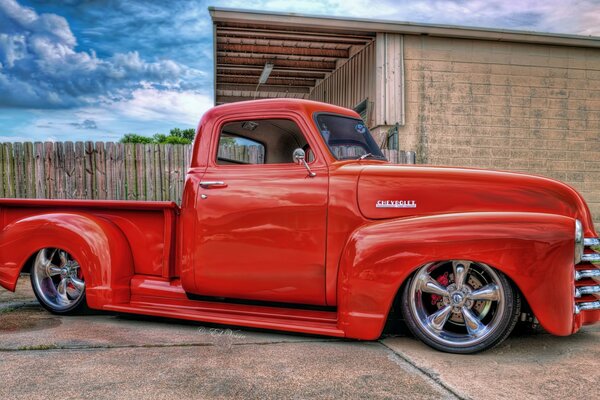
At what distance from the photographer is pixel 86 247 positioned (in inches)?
179

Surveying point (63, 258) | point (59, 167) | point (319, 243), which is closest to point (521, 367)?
point (319, 243)

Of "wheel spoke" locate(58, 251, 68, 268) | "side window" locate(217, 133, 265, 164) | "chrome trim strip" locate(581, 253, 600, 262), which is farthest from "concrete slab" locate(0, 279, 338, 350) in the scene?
"chrome trim strip" locate(581, 253, 600, 262)

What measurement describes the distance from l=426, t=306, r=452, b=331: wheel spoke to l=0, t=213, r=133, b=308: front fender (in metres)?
2.63

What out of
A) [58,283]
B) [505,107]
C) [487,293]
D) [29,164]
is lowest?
[58,283]

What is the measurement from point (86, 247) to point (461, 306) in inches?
123

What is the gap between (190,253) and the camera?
436cm

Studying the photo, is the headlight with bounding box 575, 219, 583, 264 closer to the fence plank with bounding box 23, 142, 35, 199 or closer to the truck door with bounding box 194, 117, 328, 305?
the truck door with bounding box 194, 117, 328, 305

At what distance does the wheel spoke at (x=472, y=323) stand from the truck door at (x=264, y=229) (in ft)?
3.37

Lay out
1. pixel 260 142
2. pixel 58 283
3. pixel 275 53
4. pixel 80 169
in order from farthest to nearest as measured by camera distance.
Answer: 1. pixel 275 53
2. pixel 80 169
3. pixel 58 283
4. pixel 260 142

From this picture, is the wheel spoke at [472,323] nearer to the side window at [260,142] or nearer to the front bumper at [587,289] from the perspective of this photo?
the front bumper at [587,289]

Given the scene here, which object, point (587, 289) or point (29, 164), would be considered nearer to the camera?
point (587, 289)

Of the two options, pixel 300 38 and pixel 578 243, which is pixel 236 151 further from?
pixel 300 38

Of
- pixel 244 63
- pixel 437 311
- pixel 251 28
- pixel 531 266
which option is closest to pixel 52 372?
pixel 437 311

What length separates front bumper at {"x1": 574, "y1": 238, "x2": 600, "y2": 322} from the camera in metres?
3.48
